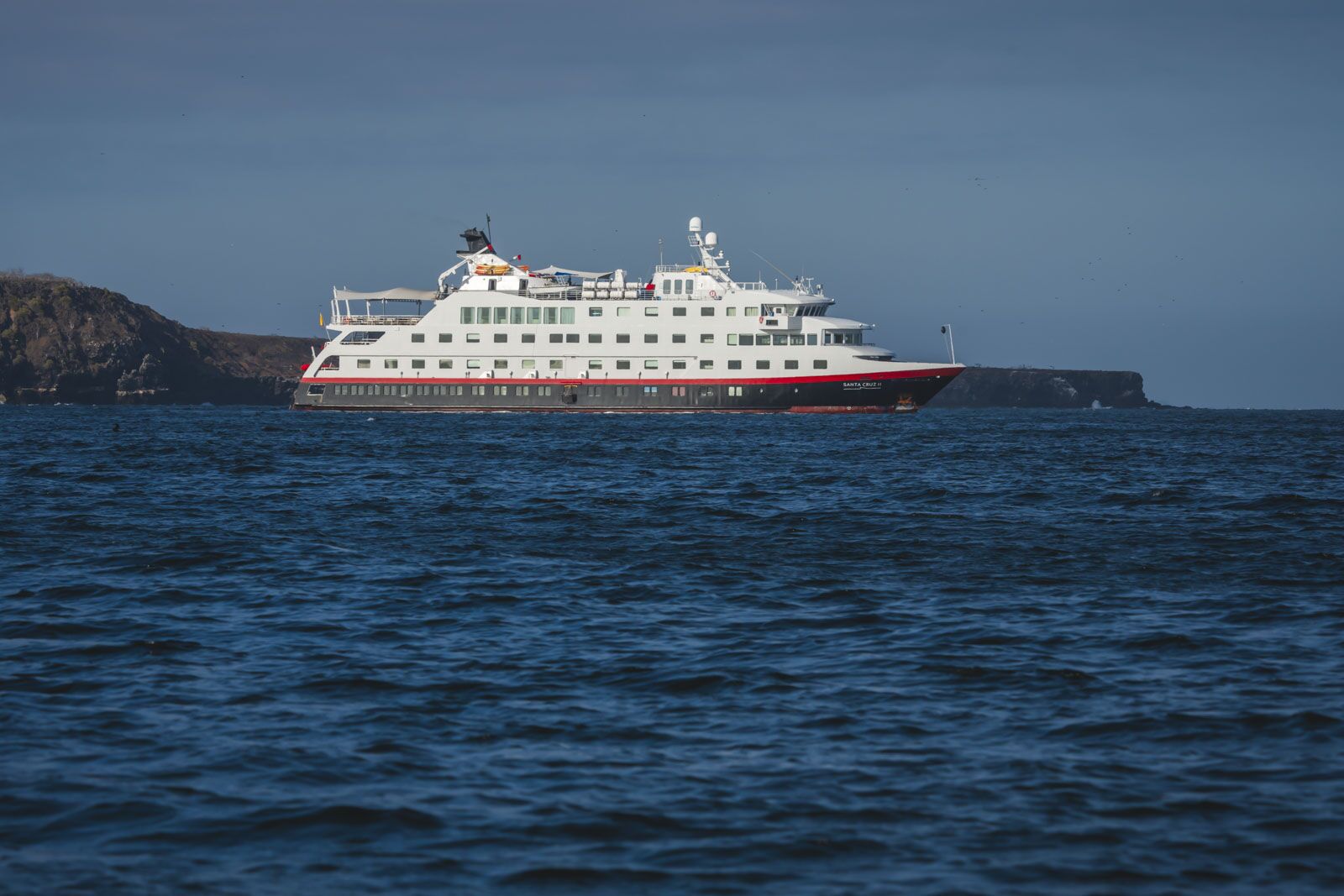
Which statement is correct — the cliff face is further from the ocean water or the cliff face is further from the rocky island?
the ocean water

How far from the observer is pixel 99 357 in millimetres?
149000

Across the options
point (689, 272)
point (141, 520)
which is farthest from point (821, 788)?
point (689, 272)

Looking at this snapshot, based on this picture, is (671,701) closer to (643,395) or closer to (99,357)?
(643,395)

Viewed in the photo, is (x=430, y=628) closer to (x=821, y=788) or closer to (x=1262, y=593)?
(x=821, y=788)

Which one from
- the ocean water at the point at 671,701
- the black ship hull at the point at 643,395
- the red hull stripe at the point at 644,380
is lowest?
the ocean water at the point at 671,701

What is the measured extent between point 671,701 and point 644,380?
69798 mm

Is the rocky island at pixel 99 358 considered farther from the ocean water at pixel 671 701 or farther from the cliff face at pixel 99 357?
the ocean water at pixel 671 701

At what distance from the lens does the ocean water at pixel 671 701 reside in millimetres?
7469

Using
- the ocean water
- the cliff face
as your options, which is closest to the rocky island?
the cliff face

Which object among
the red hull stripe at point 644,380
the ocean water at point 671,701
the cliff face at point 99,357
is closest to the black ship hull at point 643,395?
the red hull stripe at point 644,380

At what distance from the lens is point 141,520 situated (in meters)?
23.3

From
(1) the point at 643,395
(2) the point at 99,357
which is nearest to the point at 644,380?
(1) the point at 643,395

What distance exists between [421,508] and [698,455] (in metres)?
17.5

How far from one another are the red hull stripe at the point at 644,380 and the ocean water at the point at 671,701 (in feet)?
173
